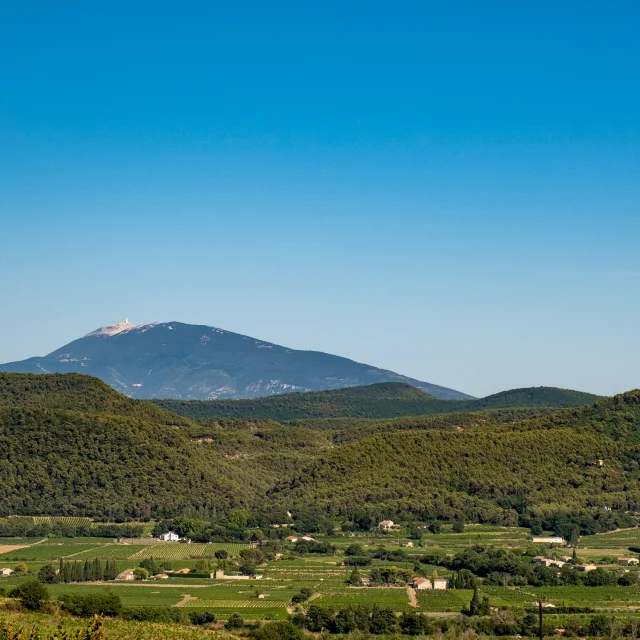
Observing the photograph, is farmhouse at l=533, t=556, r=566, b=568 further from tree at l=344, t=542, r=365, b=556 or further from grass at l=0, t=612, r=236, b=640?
grass at l=0, t=612, r=236, b=640

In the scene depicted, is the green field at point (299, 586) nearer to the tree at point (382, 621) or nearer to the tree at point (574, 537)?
the tree at point (574, 537)

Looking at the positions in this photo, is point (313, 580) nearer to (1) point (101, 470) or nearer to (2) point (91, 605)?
(2) point (91, 605)

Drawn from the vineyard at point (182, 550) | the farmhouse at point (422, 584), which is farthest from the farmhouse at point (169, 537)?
the farmhouse at point (422, 584)

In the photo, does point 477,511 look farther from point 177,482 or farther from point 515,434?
point 177,482

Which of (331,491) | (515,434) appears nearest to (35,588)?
(331,491)

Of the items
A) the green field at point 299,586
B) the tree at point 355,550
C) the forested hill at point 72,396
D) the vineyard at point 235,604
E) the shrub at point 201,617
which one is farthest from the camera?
the forested hill at point 72,396

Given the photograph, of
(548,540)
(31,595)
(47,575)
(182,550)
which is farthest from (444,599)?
(182,550)
